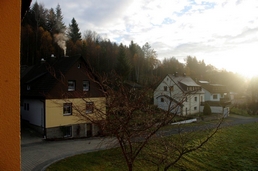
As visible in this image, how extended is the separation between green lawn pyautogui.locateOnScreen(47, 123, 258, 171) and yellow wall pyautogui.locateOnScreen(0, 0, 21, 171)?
9431 mm

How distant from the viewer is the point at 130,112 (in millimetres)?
4672

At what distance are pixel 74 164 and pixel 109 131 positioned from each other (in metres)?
8.21

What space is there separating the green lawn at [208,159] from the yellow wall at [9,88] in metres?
9.43

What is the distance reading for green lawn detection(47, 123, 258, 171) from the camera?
37.3ft

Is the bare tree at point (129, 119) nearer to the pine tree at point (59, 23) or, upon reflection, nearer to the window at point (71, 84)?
the window at point (71, 84)

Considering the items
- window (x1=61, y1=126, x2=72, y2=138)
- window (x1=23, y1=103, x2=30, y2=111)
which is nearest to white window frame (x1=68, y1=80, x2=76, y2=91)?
window (x1=61, y1=126, x2=72, y2=138)

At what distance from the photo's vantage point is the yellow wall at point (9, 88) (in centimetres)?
132

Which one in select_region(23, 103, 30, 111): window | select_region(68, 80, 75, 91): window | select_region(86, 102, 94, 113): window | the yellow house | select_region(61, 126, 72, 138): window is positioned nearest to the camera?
select_region(86, 102, 94, 113): window

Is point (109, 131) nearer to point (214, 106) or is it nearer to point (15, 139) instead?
point (15, 139)

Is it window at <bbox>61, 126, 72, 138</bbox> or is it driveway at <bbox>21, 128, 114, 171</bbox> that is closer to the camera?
driveway at <bbox>21, 128, 114, 171</bbox>

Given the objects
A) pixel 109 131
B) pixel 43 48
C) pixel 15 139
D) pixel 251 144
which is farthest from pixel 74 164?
pixel 43 48

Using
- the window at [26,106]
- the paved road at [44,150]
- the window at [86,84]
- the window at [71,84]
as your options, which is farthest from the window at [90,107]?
the window at [26,106]

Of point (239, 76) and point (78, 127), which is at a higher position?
point (239, 76)

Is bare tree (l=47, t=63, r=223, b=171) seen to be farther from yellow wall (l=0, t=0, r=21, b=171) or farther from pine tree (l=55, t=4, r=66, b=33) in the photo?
pine tree (l=55, t=4, r=66, b=33)
